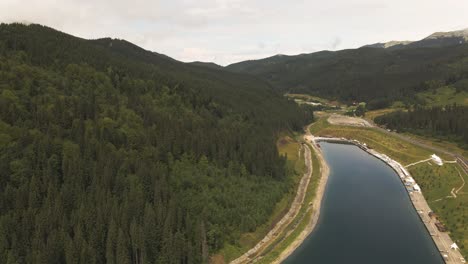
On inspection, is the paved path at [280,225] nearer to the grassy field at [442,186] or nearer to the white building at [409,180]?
the white building at [409,180]

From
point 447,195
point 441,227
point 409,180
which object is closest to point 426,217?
point 441,227

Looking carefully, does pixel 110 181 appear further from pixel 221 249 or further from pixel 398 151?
pixel 398 151

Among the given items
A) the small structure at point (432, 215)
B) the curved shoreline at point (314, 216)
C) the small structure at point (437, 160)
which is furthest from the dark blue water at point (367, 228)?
the small structure at point (437, 160)

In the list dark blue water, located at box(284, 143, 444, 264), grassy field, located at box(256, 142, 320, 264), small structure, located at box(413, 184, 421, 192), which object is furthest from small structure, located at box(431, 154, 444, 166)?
grassy field, located at box(256, 142, 320, 264)

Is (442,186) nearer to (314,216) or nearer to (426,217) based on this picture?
(426,217)

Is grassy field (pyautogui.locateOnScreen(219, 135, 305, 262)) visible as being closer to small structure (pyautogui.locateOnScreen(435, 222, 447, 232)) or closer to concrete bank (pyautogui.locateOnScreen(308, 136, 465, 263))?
concrete bank (pyautogui.locateOnScreen(308, 136, 465, 263))

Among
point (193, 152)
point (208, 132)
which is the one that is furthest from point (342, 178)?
point (193, 152)
